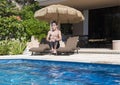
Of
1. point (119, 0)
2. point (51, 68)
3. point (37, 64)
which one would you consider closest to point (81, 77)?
point (51, 68)

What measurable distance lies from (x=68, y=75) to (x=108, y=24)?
44.8 ft

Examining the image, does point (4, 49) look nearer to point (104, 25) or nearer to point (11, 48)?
point (11, 48)

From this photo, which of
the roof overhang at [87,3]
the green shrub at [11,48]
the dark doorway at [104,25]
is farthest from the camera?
the dark doorway at [104,25]

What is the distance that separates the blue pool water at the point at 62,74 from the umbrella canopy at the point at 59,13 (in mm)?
3775

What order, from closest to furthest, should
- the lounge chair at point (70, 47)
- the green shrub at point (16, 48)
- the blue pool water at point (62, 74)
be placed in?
the blue pool water at point (62, 74) → the lounge chair at point (70, 47) → the green shrub at point (16, 48)

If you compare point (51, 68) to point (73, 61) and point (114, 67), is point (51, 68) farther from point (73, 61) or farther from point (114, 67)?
point (114, 67)

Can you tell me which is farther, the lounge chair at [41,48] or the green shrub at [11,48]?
the green shrub at [11,48]

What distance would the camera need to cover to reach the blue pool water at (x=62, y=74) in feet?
29.4

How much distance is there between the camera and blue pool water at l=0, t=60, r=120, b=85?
895cm

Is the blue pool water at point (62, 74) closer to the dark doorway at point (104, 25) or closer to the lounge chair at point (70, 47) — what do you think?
the lounge chair at point (70, 47)

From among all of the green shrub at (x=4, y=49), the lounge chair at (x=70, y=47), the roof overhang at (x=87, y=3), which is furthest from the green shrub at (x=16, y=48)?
the roof overhang at (x=87, y=3)

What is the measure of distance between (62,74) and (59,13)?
23.8ft

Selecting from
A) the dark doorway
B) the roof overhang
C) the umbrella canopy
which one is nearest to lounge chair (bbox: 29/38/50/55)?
the umbrella canopy

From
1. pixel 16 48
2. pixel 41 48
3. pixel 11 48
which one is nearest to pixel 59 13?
pixel 41 48
